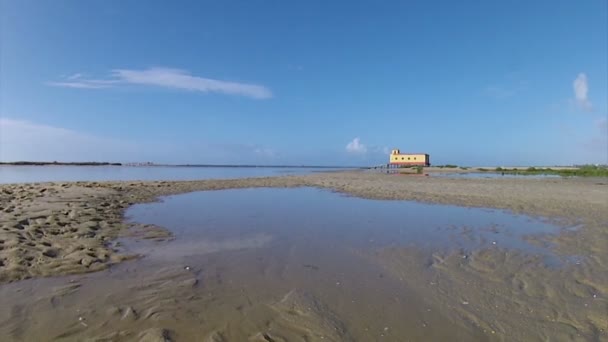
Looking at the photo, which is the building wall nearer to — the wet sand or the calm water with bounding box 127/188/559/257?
the calm water with bounding box 127/188/559/257

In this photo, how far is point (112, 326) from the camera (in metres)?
4.20

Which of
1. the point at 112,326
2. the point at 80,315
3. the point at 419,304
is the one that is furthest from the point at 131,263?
the point at 419,304

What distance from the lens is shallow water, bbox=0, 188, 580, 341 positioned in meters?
4.25

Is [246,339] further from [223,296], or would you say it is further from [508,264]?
[508,264]

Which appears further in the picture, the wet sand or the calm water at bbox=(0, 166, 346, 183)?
the calm water at bbox=(0, 166, 346, 183)

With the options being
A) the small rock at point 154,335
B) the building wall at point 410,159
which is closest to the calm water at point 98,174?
the small rock at point 154,335

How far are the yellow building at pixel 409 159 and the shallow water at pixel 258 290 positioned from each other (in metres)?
93.9

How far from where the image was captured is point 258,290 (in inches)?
219

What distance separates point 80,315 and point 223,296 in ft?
6.30

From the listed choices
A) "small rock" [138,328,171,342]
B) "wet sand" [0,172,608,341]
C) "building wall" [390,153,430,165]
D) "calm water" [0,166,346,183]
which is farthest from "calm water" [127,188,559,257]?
"building wall" [390,153,430,165]

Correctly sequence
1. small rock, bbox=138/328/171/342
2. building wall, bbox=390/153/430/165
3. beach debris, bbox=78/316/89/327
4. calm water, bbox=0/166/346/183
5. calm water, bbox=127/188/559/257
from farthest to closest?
building wall, bbox=390/153/430/165, calm water, bbox=0/166/346/183, calm water, bbox=127/188/559/257, beach debris, bbox=78/316/89/327, small rock, bbox=138/328/171/342

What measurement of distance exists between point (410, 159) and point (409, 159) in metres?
0.34

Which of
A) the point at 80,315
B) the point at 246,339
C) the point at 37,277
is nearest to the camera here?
the point at 246,339

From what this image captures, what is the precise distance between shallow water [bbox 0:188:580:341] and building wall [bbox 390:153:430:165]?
3693 inches
